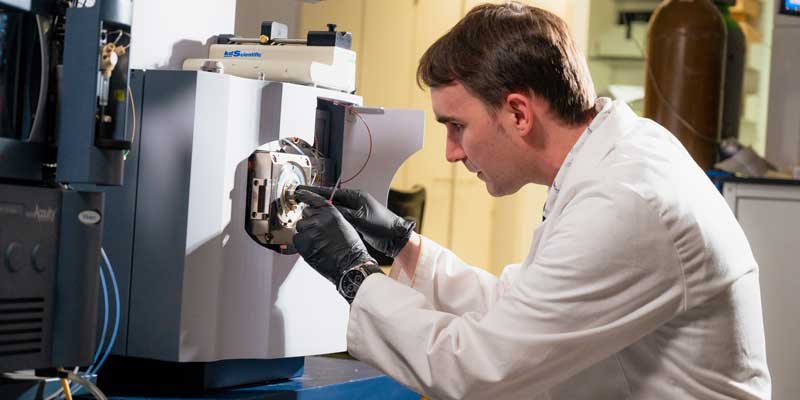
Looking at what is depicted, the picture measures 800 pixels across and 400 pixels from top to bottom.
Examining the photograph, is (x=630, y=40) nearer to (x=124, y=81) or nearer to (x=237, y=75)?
(x=237, y=75)

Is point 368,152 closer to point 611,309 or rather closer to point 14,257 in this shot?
point 611,309

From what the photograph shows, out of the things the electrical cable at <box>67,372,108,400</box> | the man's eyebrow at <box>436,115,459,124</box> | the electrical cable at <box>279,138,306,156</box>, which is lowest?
the electrical cable at <box>67,372,108,400</box>

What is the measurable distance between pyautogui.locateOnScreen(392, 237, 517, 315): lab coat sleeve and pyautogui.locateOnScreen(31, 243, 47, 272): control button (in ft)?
2.29

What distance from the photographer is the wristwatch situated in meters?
1.29

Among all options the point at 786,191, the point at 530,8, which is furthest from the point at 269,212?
the point at 786,191

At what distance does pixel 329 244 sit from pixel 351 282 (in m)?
0.06

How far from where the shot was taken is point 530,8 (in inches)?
53.7

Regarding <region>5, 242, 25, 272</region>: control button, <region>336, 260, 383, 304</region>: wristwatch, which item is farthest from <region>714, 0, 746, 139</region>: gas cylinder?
<region>5, 242, 25, 272</region>: control button

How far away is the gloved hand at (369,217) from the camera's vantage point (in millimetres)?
1470

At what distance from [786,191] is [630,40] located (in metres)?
2.31

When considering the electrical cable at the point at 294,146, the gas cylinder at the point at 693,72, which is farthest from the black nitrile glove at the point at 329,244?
the gas cylinder at the point at 693,72

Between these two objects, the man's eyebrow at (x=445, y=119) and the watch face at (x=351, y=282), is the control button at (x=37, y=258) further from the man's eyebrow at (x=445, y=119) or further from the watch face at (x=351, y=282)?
the man's eyebrow at (x=445, y=119)

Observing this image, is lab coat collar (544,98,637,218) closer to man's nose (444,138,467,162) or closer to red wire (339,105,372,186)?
man's nose (444,138,467,162)

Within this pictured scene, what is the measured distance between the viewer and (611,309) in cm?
112
